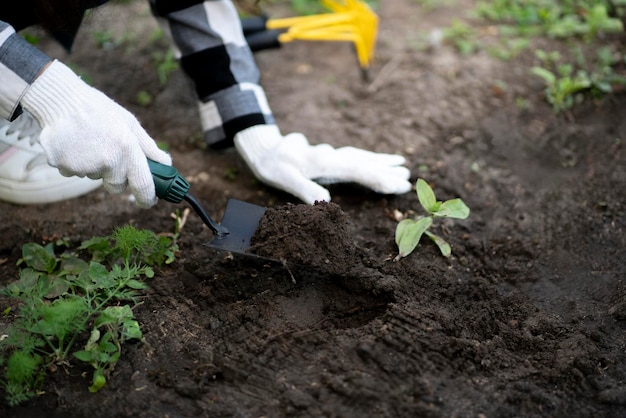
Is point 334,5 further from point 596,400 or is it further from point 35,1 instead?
point 596,400

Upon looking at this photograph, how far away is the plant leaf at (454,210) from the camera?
186 centimetres

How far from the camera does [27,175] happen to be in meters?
2.07

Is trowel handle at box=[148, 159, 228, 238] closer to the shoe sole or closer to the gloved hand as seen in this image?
the gloved hand

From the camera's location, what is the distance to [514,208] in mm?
2148

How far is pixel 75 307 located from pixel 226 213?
0.51m

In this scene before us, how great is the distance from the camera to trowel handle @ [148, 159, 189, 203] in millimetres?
1707

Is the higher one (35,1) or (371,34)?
(35,1)

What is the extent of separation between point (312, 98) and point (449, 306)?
1261 millimetres

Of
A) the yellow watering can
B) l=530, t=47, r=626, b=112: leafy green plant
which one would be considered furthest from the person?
l=530, t=47, r=626, b=112: leafy green plant

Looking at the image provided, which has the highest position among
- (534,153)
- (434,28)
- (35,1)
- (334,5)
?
(35,1)

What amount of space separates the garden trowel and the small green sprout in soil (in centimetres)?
13

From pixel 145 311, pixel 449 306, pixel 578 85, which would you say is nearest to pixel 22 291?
pixel 145 311

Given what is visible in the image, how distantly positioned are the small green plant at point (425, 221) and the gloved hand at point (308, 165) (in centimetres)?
19

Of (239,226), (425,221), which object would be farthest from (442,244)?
(239,226)
